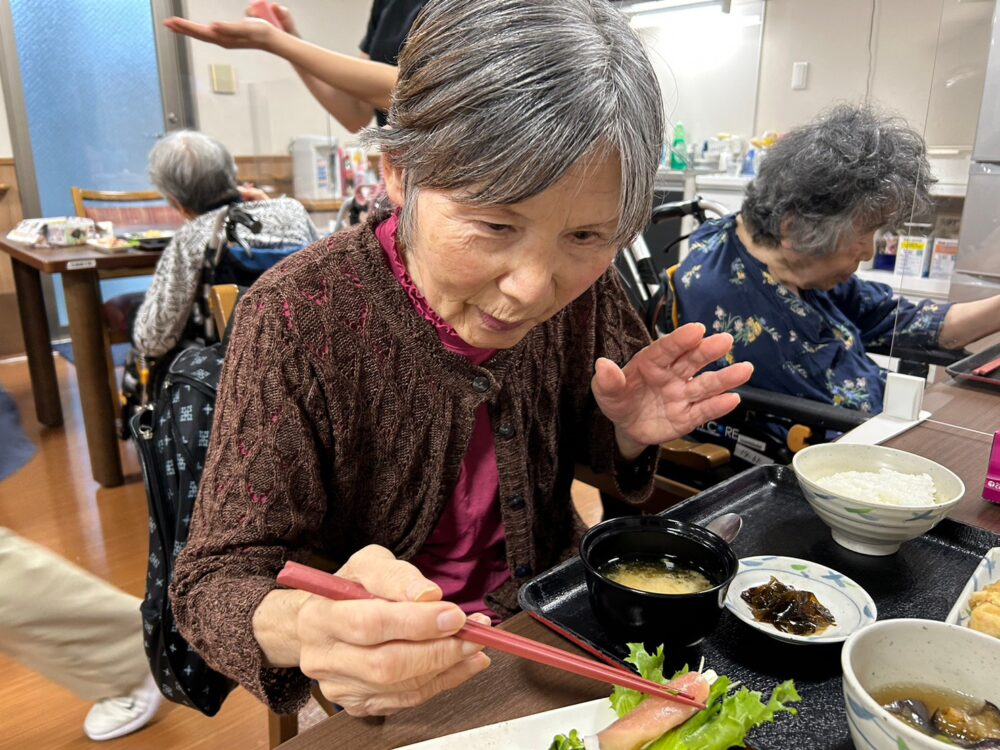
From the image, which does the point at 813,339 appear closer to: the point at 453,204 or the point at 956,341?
the point at 956,341

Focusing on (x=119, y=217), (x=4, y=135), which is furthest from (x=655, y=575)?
(x=4, y=135)

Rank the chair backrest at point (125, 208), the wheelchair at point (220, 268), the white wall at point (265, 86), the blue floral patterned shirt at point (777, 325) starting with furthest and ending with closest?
the white wall at point (265, 86) < the chair backrest at point (125, 208) < the wheelchair at point (220, 268) < the blue floral patterned shirt at point (777, 325)

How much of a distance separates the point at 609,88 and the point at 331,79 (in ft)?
3.53

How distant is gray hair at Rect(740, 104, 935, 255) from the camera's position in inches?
63.8

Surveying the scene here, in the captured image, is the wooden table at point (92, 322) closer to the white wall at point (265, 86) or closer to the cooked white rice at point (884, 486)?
the white wall at point (265, 86)

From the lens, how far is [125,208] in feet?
14.0

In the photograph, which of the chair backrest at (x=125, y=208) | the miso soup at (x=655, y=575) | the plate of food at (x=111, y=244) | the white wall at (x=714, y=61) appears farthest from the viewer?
the white wall at (x=714, y=61)

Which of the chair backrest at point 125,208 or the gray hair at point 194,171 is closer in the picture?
the gray hair at point 194,171

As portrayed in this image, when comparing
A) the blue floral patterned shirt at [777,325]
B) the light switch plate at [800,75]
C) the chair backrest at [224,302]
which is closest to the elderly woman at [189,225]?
the chair backrest at [224,302]

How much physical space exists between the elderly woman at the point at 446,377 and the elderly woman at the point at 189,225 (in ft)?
6.45

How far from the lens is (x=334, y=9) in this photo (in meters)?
5.48

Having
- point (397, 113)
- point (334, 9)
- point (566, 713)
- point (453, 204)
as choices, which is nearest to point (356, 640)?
point (566, 713)

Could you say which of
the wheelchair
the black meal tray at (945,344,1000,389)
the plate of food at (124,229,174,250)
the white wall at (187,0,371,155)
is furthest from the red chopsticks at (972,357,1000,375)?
the white wall at (187,0,371,155)

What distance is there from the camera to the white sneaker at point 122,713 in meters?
1.77
